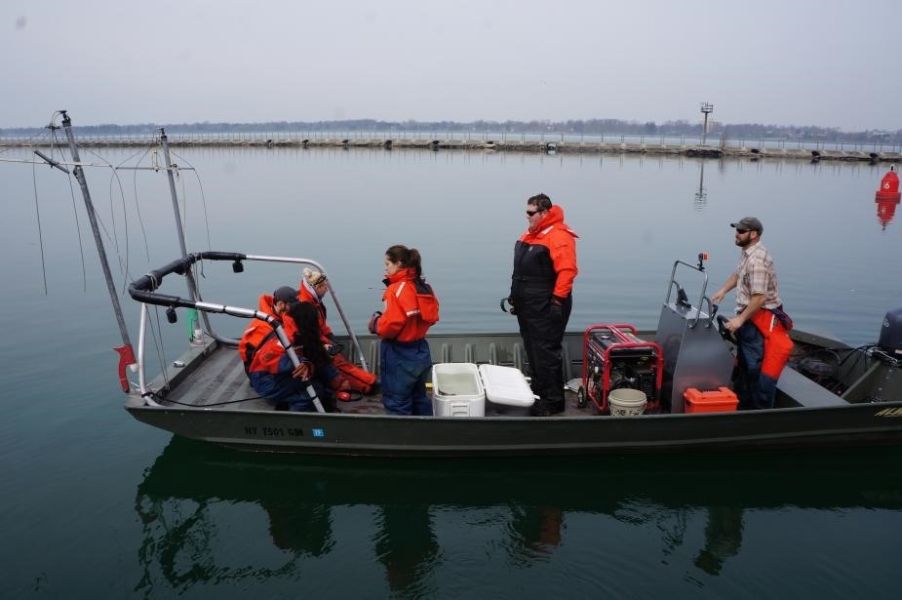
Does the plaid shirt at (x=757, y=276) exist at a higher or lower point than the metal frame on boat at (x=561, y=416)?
higher

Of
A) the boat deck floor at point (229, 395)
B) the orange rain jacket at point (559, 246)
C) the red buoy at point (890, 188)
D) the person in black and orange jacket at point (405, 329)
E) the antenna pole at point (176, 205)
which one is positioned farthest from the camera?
the red buoy at point (890, 188)

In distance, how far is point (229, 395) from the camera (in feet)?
20.4

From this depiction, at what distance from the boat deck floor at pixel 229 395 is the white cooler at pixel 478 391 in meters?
0.46

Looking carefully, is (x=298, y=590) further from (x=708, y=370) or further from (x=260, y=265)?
(x=260, y=265)

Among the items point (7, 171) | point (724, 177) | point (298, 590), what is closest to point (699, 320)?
point (298, 590)

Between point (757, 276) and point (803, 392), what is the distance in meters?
1.49

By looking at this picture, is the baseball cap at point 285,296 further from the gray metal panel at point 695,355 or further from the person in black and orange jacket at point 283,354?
the gray metal panel at point 695,355

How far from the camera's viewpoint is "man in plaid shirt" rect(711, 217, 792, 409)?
562cm

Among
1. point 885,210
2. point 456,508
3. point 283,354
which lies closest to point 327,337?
point 283,354

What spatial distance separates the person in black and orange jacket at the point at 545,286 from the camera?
5.44m

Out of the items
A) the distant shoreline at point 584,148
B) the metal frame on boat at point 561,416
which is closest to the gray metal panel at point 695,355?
the metal frame on boat at point 561,416

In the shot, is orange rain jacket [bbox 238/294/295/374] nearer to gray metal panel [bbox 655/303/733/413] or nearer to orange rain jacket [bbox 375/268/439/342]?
orange rain jacket [bbox 375/268/439/342]

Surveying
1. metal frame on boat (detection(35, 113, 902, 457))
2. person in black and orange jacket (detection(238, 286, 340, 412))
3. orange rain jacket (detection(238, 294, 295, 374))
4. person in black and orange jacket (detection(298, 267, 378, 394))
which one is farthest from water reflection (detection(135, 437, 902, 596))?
orange rain jacket (detection(238, 294, 295, 374))

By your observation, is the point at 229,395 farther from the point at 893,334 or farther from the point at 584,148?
the point at 584,148
